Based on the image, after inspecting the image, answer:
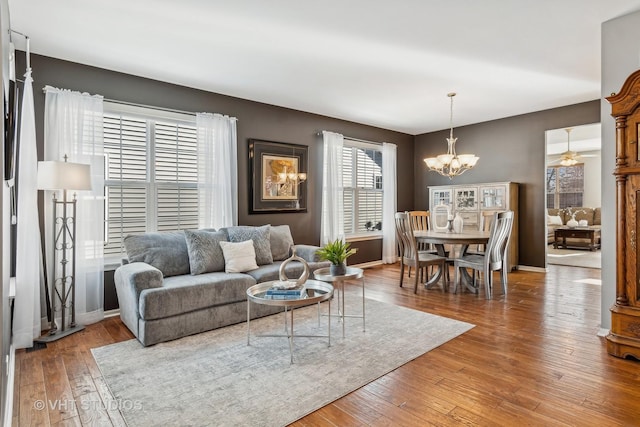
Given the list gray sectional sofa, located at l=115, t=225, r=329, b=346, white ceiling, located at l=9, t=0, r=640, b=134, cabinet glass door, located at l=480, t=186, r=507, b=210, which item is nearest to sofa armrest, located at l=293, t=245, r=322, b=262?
gray sectional sofa, located at l=115, t=225, r=329, b=346

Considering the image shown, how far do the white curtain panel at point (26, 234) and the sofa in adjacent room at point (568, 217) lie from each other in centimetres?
974

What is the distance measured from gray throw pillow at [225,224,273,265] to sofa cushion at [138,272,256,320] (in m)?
0.54

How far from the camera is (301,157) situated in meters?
5.55

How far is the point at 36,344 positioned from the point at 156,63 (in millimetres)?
2822

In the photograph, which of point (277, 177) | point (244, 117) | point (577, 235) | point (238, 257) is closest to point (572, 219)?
point (577, 235)

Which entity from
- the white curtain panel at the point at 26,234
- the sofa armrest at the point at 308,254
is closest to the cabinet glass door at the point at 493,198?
the sofa armrest at the point at 308,254

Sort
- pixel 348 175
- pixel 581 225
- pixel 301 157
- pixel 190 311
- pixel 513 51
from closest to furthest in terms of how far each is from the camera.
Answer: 1. pixel 190 311
2. pixel 513 51
3. pixel 301 157
4. pixel 348 175
5. pixel 581 225

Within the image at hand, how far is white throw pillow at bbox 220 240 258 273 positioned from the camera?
377 centimetres

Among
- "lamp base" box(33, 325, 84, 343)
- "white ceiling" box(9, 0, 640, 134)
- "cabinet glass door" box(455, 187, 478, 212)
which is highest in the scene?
"white ceiling" box(9, 0, 640, 134)

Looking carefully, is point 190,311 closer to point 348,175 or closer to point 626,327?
point 626,327

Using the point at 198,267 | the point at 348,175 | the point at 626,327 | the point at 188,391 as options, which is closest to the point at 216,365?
the point at 188,391

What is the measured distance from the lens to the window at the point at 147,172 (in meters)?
3.87

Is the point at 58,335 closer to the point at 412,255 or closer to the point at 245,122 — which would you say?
the point at 245,122

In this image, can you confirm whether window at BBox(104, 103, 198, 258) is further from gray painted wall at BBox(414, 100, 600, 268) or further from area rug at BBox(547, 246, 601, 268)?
area rug at BBox(547, 246, 601, 268)
